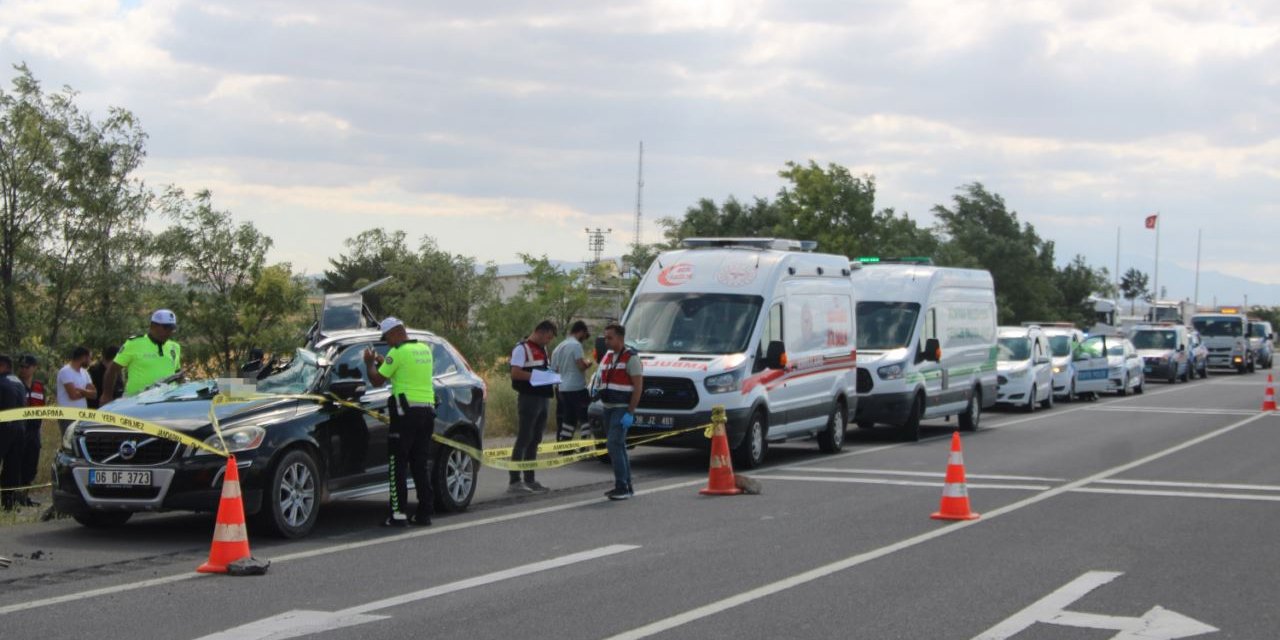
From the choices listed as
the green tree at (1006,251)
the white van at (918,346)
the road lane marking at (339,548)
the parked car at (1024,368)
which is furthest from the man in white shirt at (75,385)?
the green tree at (1006,251)

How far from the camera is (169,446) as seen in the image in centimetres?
1090

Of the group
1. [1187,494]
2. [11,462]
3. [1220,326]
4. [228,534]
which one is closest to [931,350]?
[1187,494]

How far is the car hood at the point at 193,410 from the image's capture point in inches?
436

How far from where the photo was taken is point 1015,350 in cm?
3222

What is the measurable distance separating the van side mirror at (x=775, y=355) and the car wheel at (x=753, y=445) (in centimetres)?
65

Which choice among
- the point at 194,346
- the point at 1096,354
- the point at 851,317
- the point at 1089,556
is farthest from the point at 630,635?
the point at 1096,354

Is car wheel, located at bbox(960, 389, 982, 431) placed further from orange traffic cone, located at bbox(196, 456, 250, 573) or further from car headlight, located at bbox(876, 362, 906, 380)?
orange traffic cone, located at bbox(196, 456, 250, 573)

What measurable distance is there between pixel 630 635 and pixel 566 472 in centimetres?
949

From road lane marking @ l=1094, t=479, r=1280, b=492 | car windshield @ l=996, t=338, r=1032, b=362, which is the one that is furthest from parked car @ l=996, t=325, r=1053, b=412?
road lane marking @ l=1094, t=479, r=1280, b=492

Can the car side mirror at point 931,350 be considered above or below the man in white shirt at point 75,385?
above

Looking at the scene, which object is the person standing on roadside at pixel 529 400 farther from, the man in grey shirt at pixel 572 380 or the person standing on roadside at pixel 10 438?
the person standing on roadside at pixel 10 438

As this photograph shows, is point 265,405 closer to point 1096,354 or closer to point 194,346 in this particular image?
point 194,346

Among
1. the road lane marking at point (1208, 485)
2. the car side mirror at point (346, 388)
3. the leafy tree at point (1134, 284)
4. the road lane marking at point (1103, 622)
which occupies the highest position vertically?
the leafy tree at point (1134, 284)

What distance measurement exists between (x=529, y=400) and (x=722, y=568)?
5.42 metres
